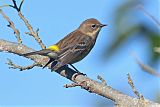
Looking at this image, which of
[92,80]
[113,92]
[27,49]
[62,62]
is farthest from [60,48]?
[113,92]

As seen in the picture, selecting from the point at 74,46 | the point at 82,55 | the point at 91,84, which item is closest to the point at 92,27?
the point at 74,46

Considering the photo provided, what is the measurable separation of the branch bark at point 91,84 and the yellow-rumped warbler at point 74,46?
0.12 metres

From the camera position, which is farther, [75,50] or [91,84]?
[75,50]

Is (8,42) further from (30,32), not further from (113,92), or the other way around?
(113,92)

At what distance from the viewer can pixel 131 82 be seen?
3.23 m

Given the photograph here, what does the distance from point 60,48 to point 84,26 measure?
1.24 m

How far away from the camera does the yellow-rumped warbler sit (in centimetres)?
520

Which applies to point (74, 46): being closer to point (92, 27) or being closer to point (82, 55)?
point (82, 55)

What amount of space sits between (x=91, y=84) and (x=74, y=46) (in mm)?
2558

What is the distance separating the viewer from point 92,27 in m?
7.31

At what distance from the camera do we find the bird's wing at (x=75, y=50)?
5752mm

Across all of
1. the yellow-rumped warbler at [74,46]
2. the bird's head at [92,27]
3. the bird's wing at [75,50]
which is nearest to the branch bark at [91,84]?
the yellow-rumped warbler at [74,46]

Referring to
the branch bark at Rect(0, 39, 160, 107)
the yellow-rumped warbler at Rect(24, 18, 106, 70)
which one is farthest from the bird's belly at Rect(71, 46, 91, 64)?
Answer: the branch bark at Rect(0, 39, 160, 107)

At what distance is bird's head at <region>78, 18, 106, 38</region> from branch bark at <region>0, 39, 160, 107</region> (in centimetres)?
237
